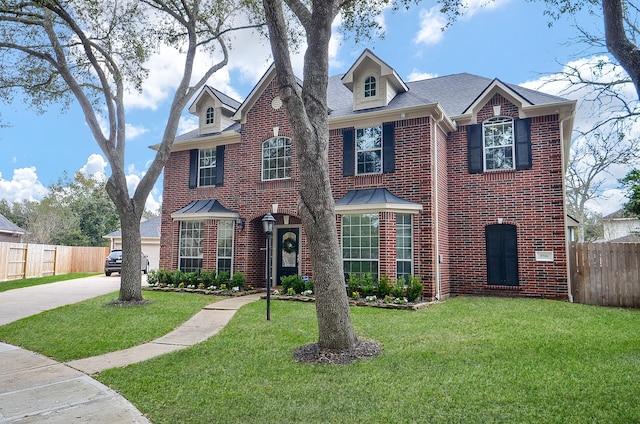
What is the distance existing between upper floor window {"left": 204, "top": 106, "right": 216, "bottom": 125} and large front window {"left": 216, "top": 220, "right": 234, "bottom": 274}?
431 cm

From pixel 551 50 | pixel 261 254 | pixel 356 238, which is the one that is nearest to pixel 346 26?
pixel 551 50

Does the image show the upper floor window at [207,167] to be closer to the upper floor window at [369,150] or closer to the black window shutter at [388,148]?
the upper floor window at [369,150]

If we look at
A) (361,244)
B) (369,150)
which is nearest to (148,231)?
(369,150)

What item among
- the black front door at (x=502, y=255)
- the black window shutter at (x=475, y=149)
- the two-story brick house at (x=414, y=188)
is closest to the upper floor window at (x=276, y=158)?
the two-story brick house at (x=414, y=188)

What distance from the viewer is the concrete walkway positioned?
14.0ft

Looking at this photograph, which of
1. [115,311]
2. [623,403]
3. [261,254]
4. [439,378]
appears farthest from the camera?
[261,254]

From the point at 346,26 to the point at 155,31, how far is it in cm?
659

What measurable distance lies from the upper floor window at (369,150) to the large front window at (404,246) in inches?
71.8

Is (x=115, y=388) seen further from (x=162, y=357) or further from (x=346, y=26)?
(x=346, y=26)

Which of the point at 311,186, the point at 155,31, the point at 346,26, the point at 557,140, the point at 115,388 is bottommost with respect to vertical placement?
the point at 115,388

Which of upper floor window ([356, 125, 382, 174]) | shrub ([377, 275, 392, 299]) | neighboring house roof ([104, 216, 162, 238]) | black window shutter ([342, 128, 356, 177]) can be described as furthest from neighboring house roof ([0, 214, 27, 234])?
shrub ([377, 275, 392, 299])

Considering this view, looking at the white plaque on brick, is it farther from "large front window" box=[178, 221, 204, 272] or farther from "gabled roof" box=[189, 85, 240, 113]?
"gabled roof" box=[189, 85, 240, 113]

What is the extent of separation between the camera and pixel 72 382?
5.36 m

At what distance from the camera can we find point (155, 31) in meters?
13.2
